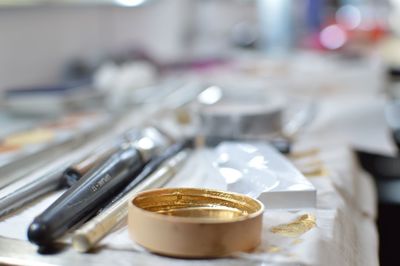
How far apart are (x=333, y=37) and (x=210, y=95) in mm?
1002

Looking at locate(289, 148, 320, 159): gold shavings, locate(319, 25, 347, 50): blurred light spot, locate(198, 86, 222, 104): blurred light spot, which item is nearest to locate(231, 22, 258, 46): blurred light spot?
locate(319, 25, 347, 50): blurred light spot

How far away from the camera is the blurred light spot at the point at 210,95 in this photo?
0.90 meters

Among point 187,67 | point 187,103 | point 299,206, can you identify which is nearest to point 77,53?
point 187,67

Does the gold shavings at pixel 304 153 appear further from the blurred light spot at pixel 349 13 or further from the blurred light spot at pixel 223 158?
the blurred light spot at pixel 349 13

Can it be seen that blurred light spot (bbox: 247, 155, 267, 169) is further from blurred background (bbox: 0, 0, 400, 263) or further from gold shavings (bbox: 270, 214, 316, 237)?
blurred background (bbox: 0, 0, 400, 263)

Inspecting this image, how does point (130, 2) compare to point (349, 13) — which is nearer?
point (130, 2)

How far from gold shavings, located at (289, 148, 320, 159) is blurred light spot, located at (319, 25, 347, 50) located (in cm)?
104

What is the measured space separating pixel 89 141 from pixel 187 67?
62 cm

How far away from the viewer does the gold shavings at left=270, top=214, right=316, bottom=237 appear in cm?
44

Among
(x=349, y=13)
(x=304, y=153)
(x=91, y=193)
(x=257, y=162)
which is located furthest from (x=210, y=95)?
(x=349, y=13)

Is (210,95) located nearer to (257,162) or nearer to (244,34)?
(257,162)

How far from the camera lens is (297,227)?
0.45 m

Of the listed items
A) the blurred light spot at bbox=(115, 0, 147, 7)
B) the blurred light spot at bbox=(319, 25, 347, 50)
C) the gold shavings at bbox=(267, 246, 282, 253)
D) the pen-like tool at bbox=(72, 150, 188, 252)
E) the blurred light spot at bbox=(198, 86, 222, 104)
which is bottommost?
the gold shavings at bbox=(267, 246, 282, 253)

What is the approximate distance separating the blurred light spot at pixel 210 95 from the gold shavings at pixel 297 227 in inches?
16.9
